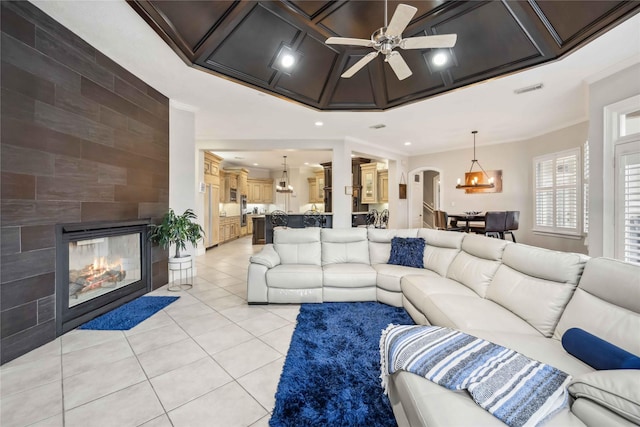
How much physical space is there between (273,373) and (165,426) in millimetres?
697

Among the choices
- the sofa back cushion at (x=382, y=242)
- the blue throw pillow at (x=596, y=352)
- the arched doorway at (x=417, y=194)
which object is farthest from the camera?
the arched doorway at (x=417, y=194)

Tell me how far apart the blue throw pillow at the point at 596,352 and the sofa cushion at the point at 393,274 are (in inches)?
60.8

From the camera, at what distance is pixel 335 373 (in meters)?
1.85

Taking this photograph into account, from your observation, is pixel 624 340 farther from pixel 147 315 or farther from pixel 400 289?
pixel 147 315

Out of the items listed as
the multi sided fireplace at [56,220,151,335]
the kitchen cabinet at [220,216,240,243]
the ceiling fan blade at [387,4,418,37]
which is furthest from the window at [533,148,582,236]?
the kitchen cabinet at [220,216,240,243]

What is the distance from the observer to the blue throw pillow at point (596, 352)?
3.68ft

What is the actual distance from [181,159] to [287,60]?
2.46m

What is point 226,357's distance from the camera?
210 cm

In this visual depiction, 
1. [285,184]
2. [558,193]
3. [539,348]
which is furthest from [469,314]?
[285,184]

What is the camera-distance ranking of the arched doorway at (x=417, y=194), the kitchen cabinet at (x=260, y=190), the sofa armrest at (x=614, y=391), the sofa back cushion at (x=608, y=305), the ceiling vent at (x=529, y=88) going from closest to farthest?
the sofa armrest at (x=614, y=391)
the sofa back cushion at (x=608, y=305)
the ceiling vent at (x=529, y=88)
the arched doorway at (x=417, y=194)
the kitchen cabinet at (x=260, y=190)

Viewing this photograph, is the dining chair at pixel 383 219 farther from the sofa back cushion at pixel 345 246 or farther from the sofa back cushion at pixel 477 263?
the sofa back cushion at pixel 477 263

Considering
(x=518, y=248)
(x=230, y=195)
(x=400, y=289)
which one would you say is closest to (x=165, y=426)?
(x=400, y=289)

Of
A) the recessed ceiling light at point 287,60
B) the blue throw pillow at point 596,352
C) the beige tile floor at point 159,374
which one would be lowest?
the beige tile floor at point 159,374

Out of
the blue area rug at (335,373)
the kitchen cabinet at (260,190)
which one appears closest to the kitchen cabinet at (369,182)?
the kitchen cabinet at (260,190)
